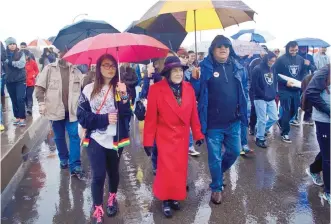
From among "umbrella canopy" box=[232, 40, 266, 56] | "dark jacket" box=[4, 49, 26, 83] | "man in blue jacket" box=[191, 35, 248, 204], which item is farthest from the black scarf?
"dark jacket" box=[4, 49, 26, 83]

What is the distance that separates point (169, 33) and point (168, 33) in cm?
1

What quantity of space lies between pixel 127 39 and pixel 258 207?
2.43 meters

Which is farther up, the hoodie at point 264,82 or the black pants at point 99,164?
the hoodie at point 264,82

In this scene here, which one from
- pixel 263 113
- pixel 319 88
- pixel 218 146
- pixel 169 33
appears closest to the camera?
pixel 319 88

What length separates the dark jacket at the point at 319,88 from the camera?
3.62 meters

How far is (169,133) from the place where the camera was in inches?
146

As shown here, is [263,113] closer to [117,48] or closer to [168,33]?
[168,33]

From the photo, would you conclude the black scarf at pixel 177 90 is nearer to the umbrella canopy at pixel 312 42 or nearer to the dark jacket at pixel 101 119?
the dark jacket at pixel 101 119

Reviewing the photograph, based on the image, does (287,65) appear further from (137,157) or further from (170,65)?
(170,65)

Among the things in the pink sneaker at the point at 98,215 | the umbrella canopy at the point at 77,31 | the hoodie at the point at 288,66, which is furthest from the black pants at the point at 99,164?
the hoodie at the point at 288,66

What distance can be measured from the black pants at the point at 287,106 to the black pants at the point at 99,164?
13.8 ft

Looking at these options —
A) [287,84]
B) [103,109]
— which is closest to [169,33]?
[103,109]

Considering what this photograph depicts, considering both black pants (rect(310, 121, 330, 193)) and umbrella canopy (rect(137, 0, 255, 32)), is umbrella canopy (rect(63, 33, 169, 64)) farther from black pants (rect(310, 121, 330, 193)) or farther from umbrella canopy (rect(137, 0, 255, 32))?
black pants (rect(310, 121, 330, 193))

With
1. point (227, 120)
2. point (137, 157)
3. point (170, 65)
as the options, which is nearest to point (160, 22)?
point (170, 65)
